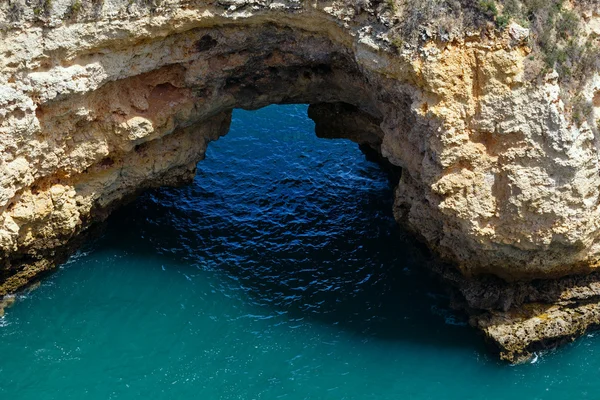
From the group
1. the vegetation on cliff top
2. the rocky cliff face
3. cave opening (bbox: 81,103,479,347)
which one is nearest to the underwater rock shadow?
cave opening (bbox: 81,103,479,347)

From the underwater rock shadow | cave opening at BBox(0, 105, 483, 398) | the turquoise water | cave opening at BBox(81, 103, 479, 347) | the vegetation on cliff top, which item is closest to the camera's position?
the vegetation on cliff top

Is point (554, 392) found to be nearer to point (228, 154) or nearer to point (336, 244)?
point (336, 244)

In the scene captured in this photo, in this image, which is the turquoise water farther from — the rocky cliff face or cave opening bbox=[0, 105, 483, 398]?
the rocky cliff face

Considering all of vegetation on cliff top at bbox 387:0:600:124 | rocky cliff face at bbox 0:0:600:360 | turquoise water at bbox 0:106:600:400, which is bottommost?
turquoise water at bbox 0:106:600:400

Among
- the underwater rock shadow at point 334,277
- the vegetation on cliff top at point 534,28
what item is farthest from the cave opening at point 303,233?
the vegetation on cliff top at point 534,28

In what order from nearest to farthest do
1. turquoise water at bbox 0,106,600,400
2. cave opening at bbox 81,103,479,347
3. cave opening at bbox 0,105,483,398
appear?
turquoise water at bbox 0,106,600,400 → cave opening at bbox 0,105,483,398 → cave opening at bbox 81,103,479,347

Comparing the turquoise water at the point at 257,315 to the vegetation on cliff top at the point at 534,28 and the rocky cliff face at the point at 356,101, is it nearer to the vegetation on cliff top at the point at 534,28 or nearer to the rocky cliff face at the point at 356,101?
the rocky cliff face at the point at 356,101
